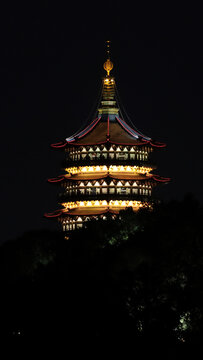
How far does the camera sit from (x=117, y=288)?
108 meters

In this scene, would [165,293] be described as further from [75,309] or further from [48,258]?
[48,258]

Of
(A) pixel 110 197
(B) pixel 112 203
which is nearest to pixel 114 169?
(A) pixel 110 197

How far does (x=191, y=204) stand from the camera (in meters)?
121

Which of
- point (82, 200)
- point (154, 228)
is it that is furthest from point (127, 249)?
point (82, 200)

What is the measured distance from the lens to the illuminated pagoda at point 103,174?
494 ft

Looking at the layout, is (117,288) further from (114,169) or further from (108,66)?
(108,66)

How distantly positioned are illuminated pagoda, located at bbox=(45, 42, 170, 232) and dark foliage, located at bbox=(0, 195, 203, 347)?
2995cm

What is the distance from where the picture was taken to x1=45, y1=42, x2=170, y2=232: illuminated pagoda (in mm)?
150500

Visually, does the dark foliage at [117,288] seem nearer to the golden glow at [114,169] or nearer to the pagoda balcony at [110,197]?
the pagoda balcony at [110,197]

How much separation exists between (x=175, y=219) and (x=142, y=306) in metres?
10.3

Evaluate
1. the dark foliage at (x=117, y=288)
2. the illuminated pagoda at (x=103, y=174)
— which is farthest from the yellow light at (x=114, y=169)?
the dark foliage at (x=117, y=288)

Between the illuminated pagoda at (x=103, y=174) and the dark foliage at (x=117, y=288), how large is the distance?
29955mm

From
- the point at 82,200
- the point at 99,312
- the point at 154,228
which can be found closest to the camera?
the point at 99,312

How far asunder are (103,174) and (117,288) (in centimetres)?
4423
